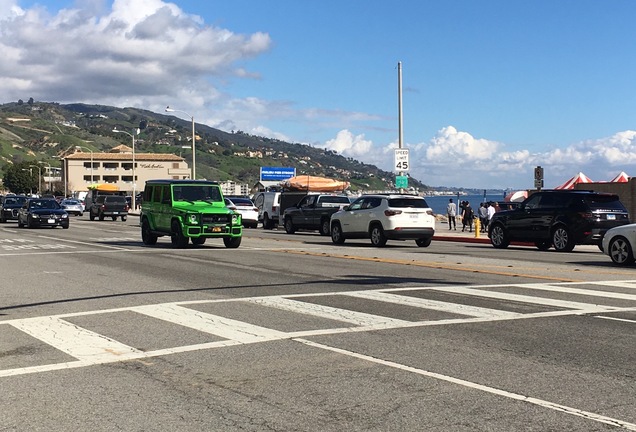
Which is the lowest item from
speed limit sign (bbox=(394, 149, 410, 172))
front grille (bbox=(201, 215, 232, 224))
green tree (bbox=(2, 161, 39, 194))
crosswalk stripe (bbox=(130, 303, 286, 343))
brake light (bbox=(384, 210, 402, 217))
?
crosswalk stripe (bbox=(130, 303, 286, 343))

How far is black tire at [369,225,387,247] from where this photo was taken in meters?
25.2

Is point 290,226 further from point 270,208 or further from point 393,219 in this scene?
point 393,219

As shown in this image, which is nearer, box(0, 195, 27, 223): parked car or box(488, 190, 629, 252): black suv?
box(488, 190, 629, 252): black suv

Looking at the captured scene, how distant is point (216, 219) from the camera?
78.5 feet

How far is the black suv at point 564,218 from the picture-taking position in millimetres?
22594

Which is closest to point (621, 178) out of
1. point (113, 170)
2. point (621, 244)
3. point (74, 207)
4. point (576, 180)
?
point (576, 180)

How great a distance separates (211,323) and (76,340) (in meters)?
1.70

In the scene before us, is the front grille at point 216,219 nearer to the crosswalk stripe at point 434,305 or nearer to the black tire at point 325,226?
the black tire at point 325,226

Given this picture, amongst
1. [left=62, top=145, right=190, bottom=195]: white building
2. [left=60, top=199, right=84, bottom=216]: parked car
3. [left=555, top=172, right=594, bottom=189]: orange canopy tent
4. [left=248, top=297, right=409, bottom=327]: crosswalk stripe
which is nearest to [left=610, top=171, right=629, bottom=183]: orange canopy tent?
[left=555, top=172, right=594, bottom=189]: orange canopy tent

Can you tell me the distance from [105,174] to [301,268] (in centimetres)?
15138

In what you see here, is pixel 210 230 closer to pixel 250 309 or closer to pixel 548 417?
pixel 250 309

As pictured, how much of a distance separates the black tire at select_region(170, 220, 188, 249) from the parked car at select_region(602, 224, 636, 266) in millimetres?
12347

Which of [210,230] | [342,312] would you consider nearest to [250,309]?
[342,312]

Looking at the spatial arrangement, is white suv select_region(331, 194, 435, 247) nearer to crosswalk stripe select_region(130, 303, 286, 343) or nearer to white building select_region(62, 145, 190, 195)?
crosswalk stripe select_region(130, 303, 286, 343)
